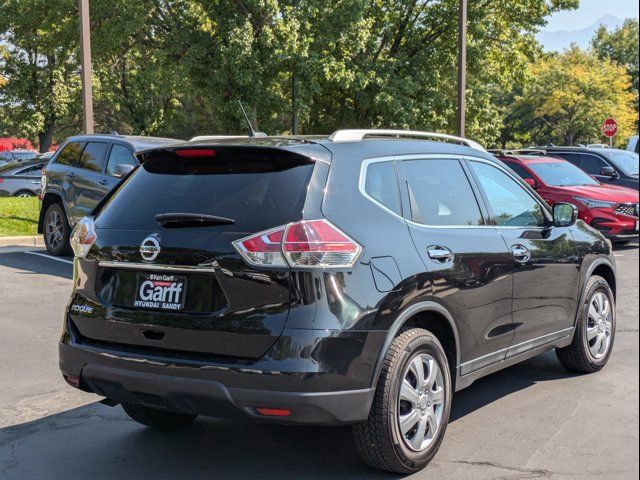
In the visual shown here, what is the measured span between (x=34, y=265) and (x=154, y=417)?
7626 millimetres

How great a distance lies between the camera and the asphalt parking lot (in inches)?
157

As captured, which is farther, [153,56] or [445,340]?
[153,56]

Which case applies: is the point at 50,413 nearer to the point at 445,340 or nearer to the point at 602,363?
the point at 445,340

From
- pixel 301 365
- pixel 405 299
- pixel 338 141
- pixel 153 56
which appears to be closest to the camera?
pixel 301 365

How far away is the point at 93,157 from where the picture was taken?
11586mm

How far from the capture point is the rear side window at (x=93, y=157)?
11.5m

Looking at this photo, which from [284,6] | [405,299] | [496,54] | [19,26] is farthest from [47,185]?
[496,54]

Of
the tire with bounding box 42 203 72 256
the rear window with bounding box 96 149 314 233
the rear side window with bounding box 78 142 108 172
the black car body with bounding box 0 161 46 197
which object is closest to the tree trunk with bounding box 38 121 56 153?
the black car body with bounding box 0 161 46 197

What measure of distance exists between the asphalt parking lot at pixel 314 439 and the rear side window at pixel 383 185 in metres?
1.24

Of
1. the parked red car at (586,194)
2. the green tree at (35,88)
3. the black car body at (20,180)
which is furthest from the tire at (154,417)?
the green tree at (35,88)

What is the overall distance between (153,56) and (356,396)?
21.5 metres

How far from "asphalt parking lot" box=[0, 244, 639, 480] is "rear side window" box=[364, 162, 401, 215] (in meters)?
1.24

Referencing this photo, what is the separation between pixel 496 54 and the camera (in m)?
25.3

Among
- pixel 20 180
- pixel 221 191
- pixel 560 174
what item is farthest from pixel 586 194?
pixel 20 180
